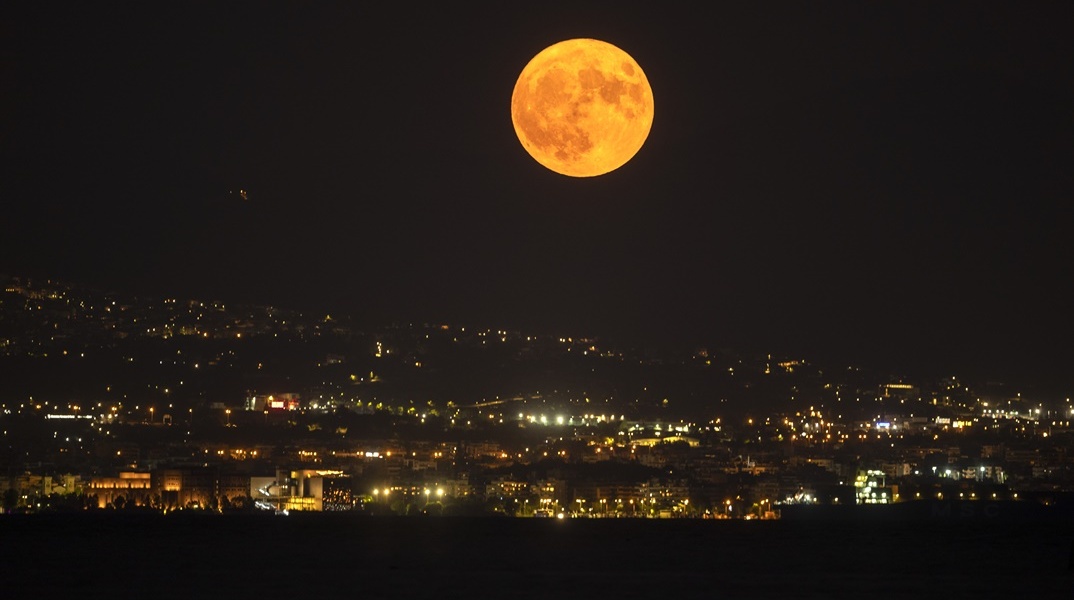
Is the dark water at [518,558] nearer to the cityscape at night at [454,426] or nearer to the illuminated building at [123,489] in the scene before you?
the cityscape at night at [454,426]

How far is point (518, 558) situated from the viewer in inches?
430

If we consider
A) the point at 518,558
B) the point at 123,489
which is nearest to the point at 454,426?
the point at 123,489

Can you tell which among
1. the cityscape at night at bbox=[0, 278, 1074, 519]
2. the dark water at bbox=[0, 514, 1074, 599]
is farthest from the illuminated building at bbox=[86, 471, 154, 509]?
the dark water at bbox=[0, 514, 1074, 599]

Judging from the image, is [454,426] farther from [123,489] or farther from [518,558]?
[518,558]

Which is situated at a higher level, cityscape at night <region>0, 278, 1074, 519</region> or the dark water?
cityscape at night <region>0, 278, 1074, 519</region>

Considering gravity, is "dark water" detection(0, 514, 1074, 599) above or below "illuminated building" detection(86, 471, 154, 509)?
below

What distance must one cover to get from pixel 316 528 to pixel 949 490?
1118 cm

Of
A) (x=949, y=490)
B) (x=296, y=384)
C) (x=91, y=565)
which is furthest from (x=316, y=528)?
(x=296, y=384)

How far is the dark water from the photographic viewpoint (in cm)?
941

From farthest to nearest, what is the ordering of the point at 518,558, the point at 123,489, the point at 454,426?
the point at 454,426 → the point at 123,489 → the point at 518,558

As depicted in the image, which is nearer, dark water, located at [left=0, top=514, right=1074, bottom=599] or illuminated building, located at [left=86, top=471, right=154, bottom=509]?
dark water, located at [left=0, top=514, right=1074, bottom=599]

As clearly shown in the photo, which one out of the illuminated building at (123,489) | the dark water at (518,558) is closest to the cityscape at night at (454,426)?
the illuminated building at (123,489)

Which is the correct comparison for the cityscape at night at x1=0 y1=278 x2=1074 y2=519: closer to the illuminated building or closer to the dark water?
the illuminated building

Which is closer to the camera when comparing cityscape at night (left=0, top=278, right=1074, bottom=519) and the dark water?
the dark water
